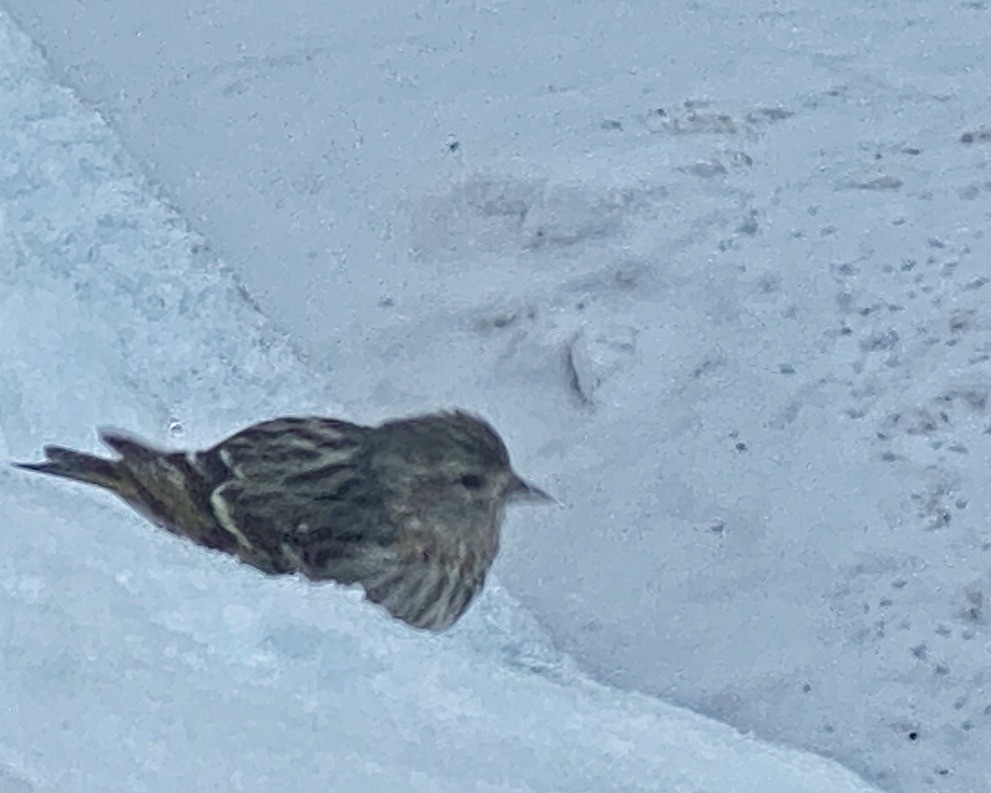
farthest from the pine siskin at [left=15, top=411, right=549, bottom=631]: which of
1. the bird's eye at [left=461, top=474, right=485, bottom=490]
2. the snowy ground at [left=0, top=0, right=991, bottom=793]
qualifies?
the snowy ground at [left=0, top=0, right=991, bottom=793]

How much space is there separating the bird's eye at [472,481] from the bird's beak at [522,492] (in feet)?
0.16

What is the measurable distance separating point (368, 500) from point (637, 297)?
0.63 metres

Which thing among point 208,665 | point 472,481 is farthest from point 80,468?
point 472,481

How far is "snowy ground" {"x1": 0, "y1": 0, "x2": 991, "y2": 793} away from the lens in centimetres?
293

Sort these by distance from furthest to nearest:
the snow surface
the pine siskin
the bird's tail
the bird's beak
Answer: the bird's beak < the pine siskin < the bird's tail < the snow surface

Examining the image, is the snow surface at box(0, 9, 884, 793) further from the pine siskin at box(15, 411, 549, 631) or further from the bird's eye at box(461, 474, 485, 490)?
the bird's eye at box(461, 474, 485, 490)

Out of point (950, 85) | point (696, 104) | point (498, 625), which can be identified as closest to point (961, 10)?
point (950, 85)

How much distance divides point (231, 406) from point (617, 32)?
3.48 ft

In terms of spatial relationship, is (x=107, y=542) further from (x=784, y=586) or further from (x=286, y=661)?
(x=784, y=586)

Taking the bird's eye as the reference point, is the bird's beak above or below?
below

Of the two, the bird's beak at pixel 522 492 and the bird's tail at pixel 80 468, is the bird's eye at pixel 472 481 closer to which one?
the bird's beak at pixel 522 492

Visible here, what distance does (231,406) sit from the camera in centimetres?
301

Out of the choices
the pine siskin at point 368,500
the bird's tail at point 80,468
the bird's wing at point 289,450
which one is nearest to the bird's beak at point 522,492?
the pine siskin at point 368,500

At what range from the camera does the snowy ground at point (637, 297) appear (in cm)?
293
